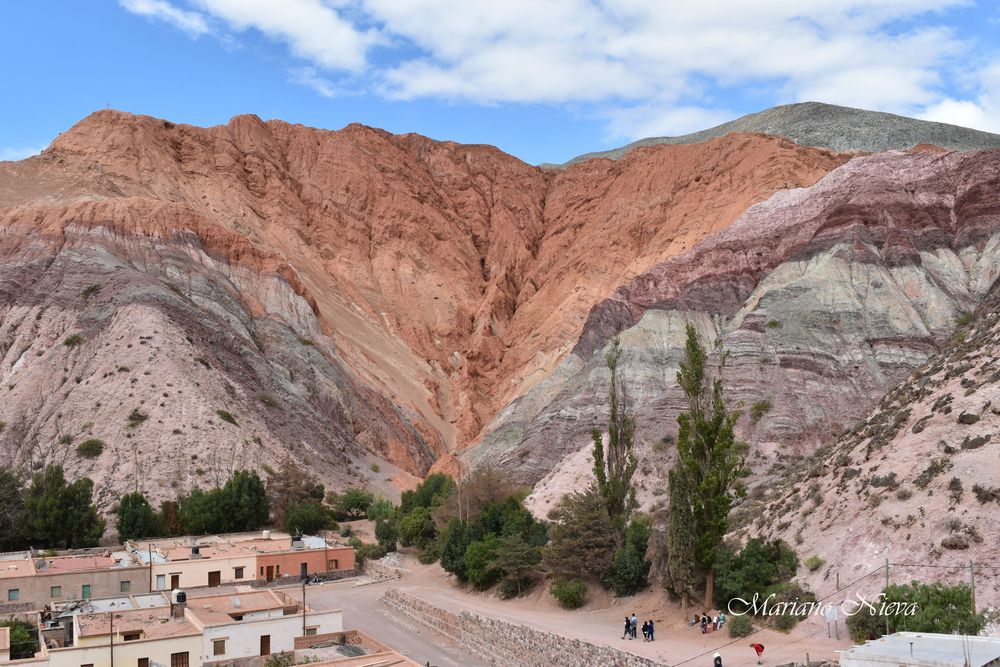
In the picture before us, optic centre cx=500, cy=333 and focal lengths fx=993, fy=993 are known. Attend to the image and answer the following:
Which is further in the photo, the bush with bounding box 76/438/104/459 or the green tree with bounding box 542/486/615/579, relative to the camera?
the bush with bounding box 76/438/104/459

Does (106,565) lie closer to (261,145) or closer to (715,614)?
(715,614)

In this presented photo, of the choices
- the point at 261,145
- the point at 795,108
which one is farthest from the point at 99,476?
the point at 795,108

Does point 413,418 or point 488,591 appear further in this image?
point 413,418

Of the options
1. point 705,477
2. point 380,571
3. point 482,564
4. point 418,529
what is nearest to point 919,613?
point 705,477

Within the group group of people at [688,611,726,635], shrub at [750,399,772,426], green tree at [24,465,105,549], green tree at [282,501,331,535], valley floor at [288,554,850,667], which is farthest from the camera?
green tree at [282,501,331,535]

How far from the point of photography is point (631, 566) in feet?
107

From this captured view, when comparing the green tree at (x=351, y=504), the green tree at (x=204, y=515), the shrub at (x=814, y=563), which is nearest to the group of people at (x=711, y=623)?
the shrub at (x=814, y=563)

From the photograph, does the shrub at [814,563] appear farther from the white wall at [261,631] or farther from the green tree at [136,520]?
the green tree at [136,520]

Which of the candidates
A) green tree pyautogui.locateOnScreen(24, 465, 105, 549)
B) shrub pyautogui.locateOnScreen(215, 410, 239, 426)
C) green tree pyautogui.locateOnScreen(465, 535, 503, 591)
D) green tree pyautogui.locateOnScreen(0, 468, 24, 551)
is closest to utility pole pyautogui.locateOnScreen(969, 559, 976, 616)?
green tree pyautogui.locateOnScreen(465, 535, 503, 591)

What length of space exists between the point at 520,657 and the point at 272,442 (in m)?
38.6

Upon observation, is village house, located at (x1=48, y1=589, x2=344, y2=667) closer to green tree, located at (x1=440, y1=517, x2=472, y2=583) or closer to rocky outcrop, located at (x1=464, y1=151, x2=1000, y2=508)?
green tree, located at (x1=440, y1=517, x2=472, y2=583)

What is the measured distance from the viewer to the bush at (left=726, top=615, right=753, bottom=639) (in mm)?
25234

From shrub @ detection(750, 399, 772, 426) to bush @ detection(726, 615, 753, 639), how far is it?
22963 mm

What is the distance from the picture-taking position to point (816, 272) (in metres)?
58.5
